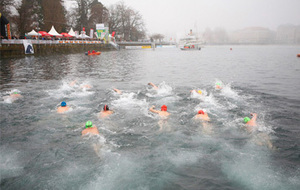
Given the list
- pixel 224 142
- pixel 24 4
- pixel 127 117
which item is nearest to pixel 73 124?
pixel 127 117

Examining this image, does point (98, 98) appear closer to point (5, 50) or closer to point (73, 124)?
point (73, 124)

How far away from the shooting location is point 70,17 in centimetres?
7775

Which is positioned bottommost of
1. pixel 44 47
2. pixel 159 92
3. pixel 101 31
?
pixel 159 92

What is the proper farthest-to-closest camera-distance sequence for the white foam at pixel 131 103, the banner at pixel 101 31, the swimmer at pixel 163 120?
the banner at pixel 101 31, the white foam at pixel 131 103, the swimmer at pixel 163 120

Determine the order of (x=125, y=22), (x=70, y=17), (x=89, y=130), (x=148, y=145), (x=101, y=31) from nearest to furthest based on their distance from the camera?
(x=148, y=145), (x=89, y=130), (x=101, y=31), (x=70, y=17), (x=125, y=22)

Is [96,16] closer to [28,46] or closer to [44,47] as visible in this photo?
[44,47]

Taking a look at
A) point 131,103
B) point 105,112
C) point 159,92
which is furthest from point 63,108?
point 159,92

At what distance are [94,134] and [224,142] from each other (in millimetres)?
3971

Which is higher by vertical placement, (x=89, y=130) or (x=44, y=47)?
(x=44, y=47)

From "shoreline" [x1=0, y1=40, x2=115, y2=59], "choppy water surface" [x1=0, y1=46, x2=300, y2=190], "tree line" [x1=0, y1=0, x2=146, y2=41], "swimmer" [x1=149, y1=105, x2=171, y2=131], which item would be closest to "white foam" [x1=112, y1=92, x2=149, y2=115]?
"choppy water surface" [x1=0, y1=46, x2=300, y2=190]

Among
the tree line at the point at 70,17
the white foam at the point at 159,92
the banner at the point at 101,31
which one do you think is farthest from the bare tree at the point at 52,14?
the white foam at the point at 159,92

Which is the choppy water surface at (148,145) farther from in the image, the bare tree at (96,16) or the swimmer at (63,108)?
the bare tree at (96,16)

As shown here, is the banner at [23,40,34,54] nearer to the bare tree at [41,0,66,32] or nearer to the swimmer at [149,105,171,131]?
the bare tree at [41,0,66,32]

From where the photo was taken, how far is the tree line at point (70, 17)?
161ft
